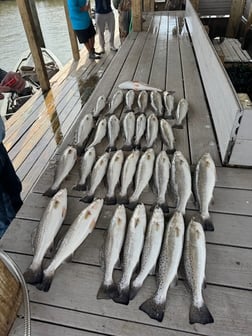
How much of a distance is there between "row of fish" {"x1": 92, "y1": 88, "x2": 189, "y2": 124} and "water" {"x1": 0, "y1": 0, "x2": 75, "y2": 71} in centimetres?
717

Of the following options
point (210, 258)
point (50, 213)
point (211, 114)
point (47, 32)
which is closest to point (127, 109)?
point (211, 114)

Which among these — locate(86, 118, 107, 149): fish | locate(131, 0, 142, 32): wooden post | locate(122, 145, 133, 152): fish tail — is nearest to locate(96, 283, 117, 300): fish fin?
locate(122, 145, 133, 152): fish tail

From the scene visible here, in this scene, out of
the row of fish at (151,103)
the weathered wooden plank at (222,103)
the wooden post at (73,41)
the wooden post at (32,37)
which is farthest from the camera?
the wooden post at (73,41)

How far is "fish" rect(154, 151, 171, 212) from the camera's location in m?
→ 1.49

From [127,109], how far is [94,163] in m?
0.83

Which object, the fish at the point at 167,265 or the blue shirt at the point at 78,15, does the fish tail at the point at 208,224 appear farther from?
the blue shirt at the point at 78,15

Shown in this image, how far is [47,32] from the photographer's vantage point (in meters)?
12.2

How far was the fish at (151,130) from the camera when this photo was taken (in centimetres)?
197

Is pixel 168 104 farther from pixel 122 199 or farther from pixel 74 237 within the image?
pixel 74 237

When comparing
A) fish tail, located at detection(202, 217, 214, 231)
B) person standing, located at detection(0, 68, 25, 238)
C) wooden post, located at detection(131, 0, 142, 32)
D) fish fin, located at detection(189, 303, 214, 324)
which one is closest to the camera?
fish fin, located at detection(189, 303, 214, 324)

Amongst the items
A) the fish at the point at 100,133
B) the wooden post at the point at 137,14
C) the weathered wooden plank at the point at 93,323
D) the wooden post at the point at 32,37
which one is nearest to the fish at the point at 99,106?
the fish at the point at 100,133

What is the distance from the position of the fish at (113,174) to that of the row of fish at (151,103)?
71 cm

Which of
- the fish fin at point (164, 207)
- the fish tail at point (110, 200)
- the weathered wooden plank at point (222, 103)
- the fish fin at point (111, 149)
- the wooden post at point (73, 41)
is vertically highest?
the weathered wooden plank at point (222, 103)

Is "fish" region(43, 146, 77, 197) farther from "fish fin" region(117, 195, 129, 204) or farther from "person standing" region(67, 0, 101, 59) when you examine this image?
"person standing" region(67, 0, 101, 59)
